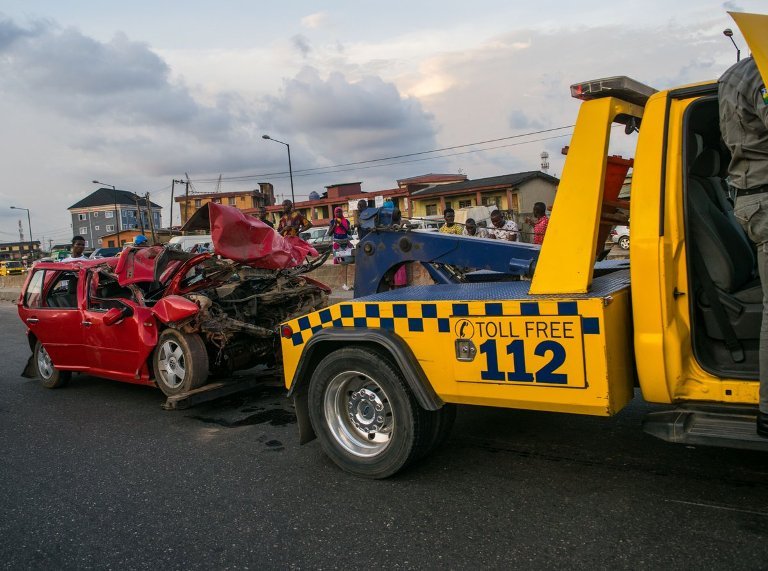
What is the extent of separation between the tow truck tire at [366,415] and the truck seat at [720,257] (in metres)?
1.79

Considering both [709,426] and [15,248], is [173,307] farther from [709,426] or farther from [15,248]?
[15,248]

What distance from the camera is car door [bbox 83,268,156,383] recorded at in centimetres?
613

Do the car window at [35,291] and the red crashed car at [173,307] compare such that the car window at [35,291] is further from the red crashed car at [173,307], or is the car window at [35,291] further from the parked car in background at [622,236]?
the parked car in background at [622,236]

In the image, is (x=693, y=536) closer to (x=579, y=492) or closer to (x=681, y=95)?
(x=579, y=492)

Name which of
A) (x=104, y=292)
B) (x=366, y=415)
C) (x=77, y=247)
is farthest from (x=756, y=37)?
(x=77, y=247)

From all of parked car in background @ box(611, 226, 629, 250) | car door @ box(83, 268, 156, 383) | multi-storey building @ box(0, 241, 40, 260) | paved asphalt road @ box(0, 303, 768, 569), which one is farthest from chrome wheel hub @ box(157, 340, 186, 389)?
multi-storey building @ box(0, 241, 40, 260)

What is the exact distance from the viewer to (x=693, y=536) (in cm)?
298

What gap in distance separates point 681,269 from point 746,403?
74 centimetres

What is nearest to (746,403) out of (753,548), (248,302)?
(753,548)

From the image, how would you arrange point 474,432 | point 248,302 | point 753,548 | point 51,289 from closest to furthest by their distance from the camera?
point 753,548 → point 474,432 → point 248,302 → point 51,289

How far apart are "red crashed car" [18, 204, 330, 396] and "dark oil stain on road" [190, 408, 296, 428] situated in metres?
0.42

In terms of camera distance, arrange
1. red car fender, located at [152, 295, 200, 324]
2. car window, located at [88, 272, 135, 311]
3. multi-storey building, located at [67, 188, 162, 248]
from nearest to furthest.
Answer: red car fender, located at [152, 295, 200, 324]
car window, located at [88, 272, 135, 311]
multi-storey building, located at [67, 188, 162, 248]

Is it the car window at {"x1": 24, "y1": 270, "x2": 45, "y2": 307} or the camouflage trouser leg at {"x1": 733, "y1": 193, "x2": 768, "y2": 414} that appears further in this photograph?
the car window at {"x1": 24, "y1": 270, "x2": 45, "y2": 307}

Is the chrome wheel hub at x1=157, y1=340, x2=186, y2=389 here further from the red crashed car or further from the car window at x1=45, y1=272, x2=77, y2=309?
the car window at x1=45, y1=272, x2=77, y2=309
